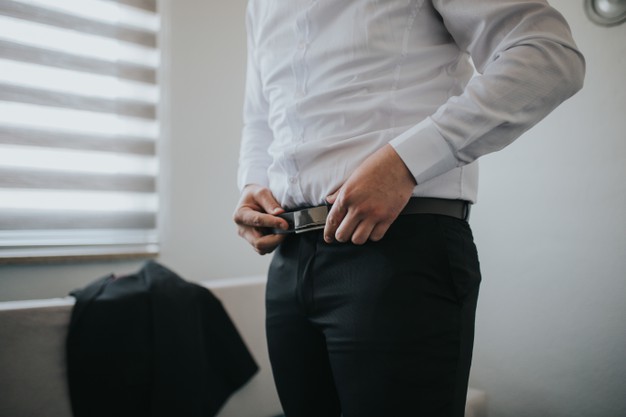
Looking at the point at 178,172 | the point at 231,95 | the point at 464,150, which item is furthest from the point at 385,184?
the point at 231,95

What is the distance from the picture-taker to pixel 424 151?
47 centimetres

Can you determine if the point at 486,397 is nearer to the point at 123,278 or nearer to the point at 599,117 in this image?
the point at 599,117

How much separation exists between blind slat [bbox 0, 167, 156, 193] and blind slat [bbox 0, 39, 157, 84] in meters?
0.52

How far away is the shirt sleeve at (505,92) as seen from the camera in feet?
1.52

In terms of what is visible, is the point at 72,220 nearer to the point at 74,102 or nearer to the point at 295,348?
the point at 74,102

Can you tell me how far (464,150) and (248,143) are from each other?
536 millimetres

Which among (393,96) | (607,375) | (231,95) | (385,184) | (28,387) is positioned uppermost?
(231,95)

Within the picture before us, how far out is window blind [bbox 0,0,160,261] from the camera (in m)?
1.75

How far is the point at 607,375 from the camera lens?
113 cm

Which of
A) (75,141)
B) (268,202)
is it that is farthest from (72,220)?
(268,202)

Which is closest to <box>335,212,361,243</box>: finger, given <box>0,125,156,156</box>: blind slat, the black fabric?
the black fabric

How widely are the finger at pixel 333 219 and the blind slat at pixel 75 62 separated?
1909 millimetres

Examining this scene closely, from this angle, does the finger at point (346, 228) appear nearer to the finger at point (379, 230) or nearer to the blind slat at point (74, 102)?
the finger at point (379, 230)

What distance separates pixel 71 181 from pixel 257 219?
64.8 inches
